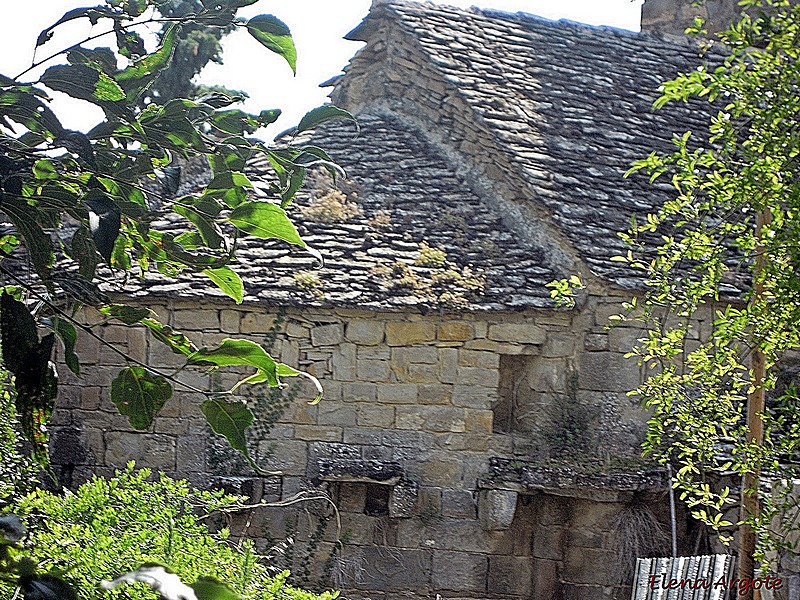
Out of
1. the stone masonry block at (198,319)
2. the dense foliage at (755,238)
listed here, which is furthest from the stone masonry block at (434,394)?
the dense foliage at (755,238)

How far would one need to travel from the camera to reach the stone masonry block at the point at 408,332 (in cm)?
768

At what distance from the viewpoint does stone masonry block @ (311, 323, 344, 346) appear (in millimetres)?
7613

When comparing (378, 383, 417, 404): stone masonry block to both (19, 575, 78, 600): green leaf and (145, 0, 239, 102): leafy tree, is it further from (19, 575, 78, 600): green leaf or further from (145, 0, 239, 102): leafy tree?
(145, 0, 239, 102): leafy tree

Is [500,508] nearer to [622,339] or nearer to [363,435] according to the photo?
[363,435]

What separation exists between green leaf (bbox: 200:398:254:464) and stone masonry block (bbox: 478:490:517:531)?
6.24m

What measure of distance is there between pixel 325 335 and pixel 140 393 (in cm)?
611

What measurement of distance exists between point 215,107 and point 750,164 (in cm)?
327

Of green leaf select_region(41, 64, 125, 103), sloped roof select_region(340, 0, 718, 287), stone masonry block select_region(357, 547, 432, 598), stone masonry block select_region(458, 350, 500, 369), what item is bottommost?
stone masonry block select_region(357, 547, 432, 598)

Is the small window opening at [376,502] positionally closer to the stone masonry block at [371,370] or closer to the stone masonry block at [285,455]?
the stone masonry block at [285,455]

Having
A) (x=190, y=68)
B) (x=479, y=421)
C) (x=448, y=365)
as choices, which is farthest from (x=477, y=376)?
(x=190, y=68)

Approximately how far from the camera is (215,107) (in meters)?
1.81

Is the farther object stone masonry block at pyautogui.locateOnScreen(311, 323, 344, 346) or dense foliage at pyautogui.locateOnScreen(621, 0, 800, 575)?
stone masonry block at pyautogui.locateOnScreen(311, 323, 344, 346)

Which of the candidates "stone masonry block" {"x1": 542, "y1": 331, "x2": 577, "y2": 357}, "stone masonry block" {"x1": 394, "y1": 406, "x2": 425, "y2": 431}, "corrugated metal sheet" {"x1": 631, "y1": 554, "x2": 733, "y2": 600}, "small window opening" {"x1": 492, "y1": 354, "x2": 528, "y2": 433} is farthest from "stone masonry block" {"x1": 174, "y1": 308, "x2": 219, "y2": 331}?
"corrugated metal sheet" {"x1": 631, "y1": 554, "x2": 733, "y2": 600}

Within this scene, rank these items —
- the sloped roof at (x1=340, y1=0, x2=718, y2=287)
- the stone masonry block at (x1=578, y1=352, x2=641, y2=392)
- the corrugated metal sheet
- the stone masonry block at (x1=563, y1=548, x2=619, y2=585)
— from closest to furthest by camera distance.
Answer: the corrugated metal sheet
the stone masonry block at (x1=563, y1=548, x2=619, y2=585)
the stone masonry block at (x1=578, y1=352, x2=641, y2=392)
the sloped roof at (x1=340, y1=0, x2=718, y2=287)
